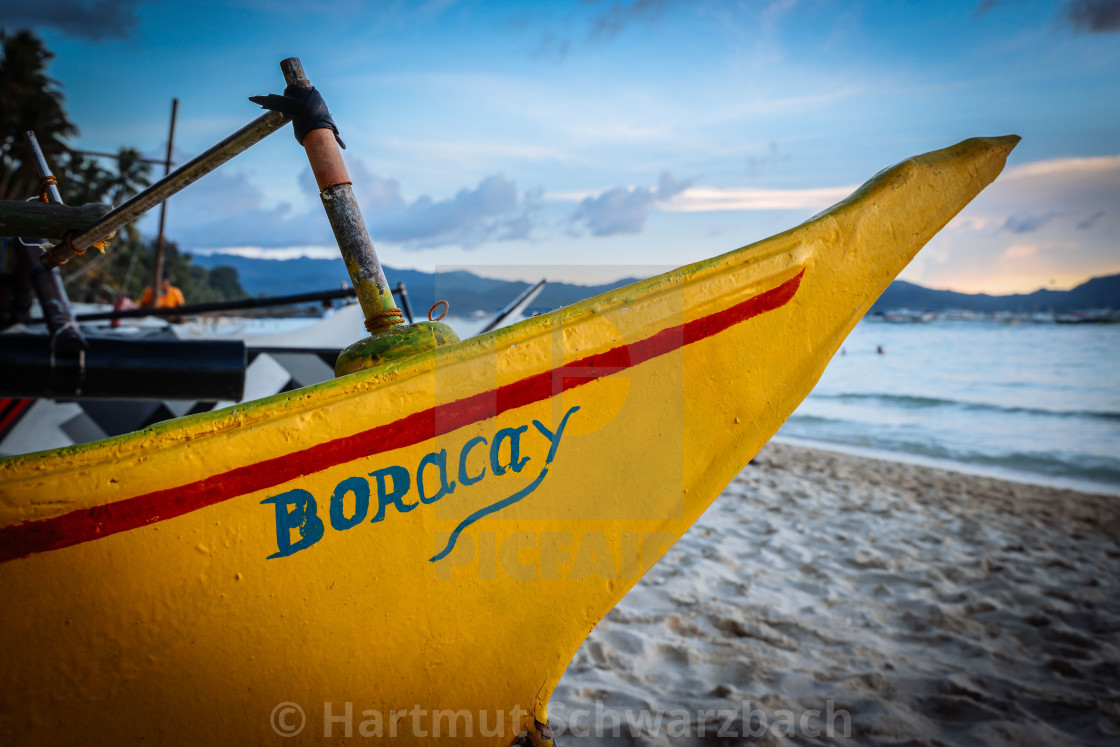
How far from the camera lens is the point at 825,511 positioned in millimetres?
4879

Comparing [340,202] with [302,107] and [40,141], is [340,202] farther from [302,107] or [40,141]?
[40,141]

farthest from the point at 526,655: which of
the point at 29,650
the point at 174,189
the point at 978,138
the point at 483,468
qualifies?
the point at 978,138

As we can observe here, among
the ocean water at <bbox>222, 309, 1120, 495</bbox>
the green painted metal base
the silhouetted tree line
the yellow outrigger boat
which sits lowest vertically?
the ocean water at <bbox>222, 309, 1120, 495</bbox>

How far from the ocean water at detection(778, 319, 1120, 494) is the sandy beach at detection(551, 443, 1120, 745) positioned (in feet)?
14.1

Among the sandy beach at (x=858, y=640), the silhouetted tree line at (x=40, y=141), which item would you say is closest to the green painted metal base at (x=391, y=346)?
the sandy beach at (x=858, y=640)

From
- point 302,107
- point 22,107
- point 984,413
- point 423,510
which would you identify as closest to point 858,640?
point 423,510

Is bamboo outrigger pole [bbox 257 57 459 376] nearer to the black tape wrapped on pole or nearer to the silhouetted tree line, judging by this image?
the black tape wrapped on pole

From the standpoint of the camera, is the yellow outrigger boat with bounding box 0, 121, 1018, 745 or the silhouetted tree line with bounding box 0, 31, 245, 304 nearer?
the yellow outrigger boat with bounding box 0, 121, 1018, 745

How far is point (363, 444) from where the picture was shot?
1.02 meters

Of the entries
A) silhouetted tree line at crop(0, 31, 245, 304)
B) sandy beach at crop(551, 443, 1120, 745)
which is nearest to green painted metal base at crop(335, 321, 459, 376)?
sandy beach at crop(551, 443, 1120, 745)

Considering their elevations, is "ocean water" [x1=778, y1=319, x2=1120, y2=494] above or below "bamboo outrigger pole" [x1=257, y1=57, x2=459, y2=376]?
below

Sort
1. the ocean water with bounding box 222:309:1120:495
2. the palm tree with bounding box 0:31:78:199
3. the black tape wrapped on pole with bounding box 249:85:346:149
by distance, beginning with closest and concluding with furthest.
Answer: the black tape wrapped on pole with bounding box 249:85:346:149 < the ocean water with bounding box 222:309:1120:495 < the palm tree with bounding box 0:31:78:199

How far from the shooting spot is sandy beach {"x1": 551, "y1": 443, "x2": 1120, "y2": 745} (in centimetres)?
205

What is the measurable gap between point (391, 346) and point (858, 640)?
2576 mm
